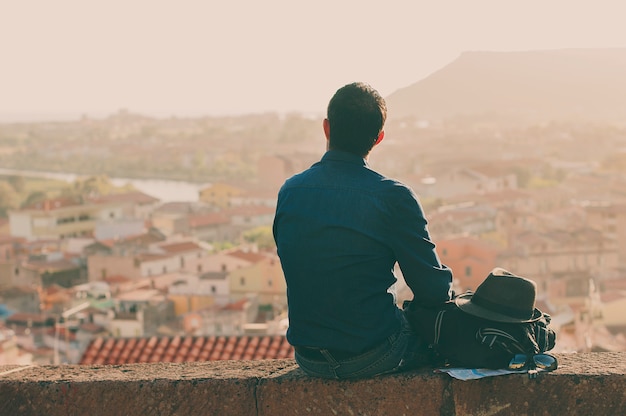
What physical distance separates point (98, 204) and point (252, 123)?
326 feet

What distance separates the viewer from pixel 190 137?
122875 millimetres

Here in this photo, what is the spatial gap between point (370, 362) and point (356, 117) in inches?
19.9

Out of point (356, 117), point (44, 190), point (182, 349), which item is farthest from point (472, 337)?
point (44, 190)

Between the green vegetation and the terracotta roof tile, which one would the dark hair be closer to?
the terracotta roof tile

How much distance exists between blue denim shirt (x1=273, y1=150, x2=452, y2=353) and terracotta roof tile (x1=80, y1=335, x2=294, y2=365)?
Result: 7.03 metres

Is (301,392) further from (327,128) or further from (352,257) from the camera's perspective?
(327,128)

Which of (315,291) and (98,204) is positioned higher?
(315,291)

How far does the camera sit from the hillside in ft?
203

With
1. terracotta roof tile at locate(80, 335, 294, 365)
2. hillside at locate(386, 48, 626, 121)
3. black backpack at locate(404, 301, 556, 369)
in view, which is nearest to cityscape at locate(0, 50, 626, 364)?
terracotta roof tile at locate(80, 335, 294, 365)

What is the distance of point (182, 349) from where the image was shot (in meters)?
9.45

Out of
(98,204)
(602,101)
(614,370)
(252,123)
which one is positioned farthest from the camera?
(252,123)

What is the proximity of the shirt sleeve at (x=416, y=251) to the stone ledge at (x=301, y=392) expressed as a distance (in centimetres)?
17

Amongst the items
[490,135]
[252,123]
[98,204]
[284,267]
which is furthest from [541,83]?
[284,267]

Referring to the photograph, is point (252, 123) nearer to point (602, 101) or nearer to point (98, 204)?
point (602, 101)
